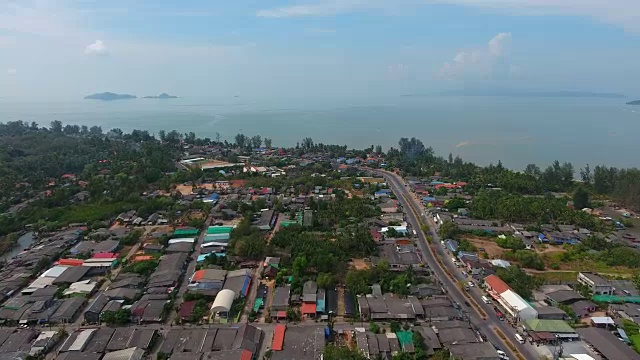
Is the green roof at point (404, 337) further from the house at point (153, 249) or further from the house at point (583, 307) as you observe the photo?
the house at point (153, 249)

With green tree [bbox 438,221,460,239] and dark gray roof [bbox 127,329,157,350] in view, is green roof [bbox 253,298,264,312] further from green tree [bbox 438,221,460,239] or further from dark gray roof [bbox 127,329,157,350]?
green tree [bbox 438,221,460,239]

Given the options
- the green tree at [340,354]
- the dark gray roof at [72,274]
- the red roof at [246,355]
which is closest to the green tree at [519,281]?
the green tree at [340,354]

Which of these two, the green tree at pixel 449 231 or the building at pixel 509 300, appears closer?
the building at pixel 509 300

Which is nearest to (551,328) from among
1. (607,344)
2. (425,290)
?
(607,344)

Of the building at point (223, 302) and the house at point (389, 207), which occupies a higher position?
the house at point (389, 207)

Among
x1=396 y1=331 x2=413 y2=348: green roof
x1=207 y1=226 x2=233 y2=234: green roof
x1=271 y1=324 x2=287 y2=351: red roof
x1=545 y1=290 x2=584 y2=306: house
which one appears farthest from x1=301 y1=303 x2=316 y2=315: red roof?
x1=545 y1=290 x2=584 y2=306: house

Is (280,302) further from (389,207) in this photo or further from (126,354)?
(389,207)
